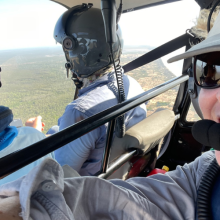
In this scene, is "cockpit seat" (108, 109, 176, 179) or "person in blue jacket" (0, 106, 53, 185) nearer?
"person in blue jacket" (0, 106, 53, 185)

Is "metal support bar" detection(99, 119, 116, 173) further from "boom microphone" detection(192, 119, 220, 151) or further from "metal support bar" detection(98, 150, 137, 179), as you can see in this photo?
"boom microphone" detection(192, 119, 220, 151)

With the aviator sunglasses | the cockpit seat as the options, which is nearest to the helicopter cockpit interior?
the cockpit seat

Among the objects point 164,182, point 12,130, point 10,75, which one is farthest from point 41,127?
point 164,182

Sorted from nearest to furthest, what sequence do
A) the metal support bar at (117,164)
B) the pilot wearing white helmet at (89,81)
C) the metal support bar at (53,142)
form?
the metal support bar at (53,142)
the metal support bar at (117,164)
the pilot wearing white helmet at (89,81)

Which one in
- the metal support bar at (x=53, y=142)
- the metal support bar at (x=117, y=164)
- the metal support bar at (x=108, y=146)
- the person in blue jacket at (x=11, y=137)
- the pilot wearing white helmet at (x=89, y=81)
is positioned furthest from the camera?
the pilot wearing white helmet at (x=89, y=81)

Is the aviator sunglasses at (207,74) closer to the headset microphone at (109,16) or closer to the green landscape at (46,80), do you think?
the headset microphone at (109,16)

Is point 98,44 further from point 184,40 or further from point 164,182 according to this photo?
point 164,182

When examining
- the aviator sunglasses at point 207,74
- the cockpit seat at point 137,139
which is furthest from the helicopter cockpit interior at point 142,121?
the aviator sunglasses at point 207,74

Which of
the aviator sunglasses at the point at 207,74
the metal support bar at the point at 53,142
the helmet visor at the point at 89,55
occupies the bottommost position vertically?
the helmet visor at the point at 89,55
